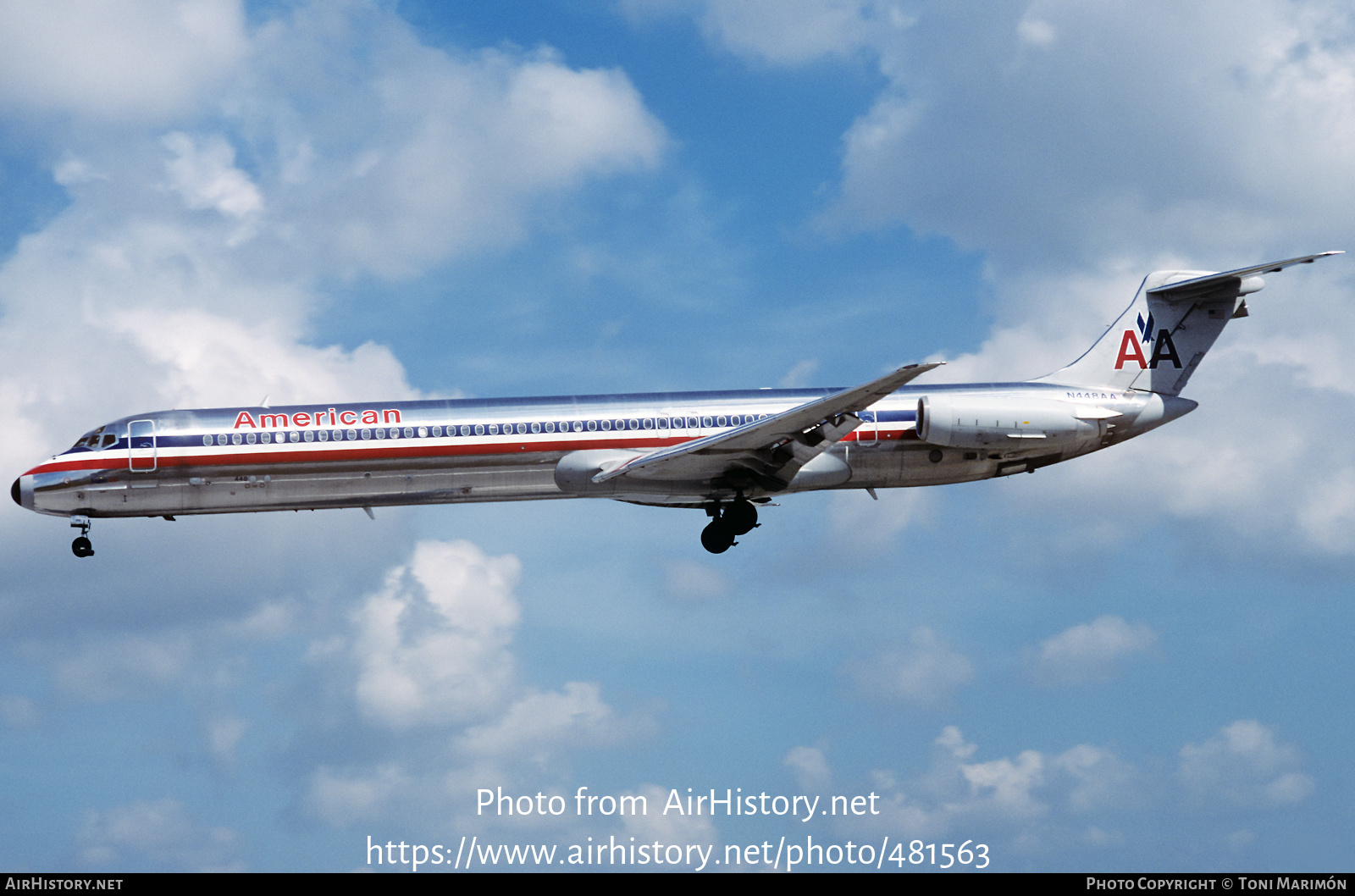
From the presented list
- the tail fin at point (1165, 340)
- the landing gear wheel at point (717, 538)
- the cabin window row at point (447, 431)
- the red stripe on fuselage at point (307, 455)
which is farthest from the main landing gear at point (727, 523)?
the tail fin at point (1165, 340)

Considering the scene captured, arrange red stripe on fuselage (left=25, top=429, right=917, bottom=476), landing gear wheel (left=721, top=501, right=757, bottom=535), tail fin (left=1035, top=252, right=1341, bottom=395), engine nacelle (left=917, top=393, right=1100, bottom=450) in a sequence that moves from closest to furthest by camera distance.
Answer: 1. red stripe on fuselage (left=25, top=429, right=917, bottom=476)
2. engine nacelle (left=917, top=393, right=1100, bottom=450)
3. landing gear wheel (left=721, top=501, right=757, bottom=535)
4. tail fin (left=1035, top=252, right=1341, bottom=395)

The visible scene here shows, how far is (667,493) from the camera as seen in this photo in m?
29.4

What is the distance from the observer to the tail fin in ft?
108

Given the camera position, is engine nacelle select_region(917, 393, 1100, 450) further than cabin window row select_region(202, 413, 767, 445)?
Yes

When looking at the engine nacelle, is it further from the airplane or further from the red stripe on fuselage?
the red stripe on fuselage

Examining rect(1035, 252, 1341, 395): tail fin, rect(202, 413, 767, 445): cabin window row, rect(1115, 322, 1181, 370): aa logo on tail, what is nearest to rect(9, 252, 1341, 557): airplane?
rect(202, 413, 767, 445): cabin window row

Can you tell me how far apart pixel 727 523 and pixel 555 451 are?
→ 14.0 feet

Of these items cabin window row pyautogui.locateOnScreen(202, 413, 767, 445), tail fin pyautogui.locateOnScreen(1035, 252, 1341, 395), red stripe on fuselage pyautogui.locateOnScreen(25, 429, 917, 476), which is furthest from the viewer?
tail fin pyautogui.locateOnScreen(1035, 252, 1341, 395)

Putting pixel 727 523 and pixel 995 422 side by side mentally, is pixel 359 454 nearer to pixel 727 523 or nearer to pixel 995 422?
pixel 727 523

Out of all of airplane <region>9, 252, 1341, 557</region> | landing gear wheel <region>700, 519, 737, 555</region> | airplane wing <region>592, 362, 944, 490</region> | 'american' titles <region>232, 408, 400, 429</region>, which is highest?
'american' titles <region>232, 408, 400, 429</region>

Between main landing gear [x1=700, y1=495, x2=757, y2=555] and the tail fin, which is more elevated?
the tail fin

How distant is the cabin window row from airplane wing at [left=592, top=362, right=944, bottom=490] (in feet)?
2.74

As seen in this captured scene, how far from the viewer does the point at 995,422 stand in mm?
29938

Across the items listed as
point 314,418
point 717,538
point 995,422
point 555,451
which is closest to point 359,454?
point 314,418
